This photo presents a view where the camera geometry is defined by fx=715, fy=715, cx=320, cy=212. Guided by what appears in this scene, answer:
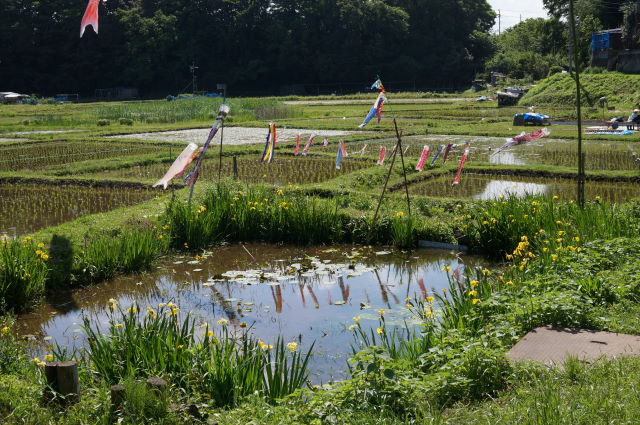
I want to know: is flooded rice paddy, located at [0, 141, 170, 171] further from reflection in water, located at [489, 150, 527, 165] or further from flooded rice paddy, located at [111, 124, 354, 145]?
reflection in water, located at [489, 150, 527, 165]

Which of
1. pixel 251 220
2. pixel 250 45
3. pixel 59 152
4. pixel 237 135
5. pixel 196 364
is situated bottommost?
pixel 196 364

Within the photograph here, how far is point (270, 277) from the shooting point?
8.45m

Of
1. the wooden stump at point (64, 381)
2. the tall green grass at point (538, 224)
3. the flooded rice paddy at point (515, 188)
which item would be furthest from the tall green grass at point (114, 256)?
the flooded rice paddy at point (515, 188)

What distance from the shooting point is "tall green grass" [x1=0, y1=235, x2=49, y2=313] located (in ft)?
23.7

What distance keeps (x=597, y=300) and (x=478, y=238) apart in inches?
132

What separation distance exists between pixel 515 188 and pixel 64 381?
10967 mm

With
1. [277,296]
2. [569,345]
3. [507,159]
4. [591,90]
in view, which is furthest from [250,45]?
[569,345]

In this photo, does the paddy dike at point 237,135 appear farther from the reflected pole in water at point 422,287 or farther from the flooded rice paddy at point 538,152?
the reflected pole in water at point 422,287

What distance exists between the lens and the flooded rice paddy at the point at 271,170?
15422 millimetres

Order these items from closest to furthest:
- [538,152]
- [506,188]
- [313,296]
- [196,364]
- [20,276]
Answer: [196,364], [20,276], [313,296], [506,188], [538,152]

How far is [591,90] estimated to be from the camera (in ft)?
115

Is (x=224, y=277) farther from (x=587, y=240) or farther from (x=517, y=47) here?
(x=517, y=47)

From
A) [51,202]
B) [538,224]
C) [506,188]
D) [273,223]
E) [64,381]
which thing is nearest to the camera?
[64,381]

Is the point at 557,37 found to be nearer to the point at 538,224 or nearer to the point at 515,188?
the point at 515,188
